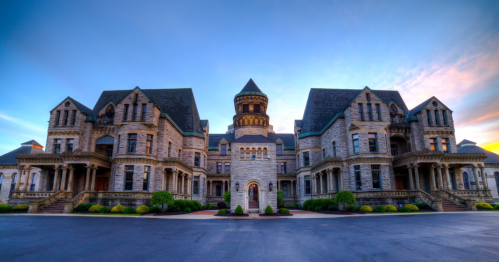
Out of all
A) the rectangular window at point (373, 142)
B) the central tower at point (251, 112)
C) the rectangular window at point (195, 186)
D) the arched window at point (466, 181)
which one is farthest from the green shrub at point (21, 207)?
the arched window at point (466, 181)

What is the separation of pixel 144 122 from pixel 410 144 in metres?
34.7

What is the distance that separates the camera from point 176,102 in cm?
4309

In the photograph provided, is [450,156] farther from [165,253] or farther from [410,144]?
[165,253]

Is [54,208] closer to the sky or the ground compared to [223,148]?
closer to the ground

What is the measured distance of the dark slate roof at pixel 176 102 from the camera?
40375mm

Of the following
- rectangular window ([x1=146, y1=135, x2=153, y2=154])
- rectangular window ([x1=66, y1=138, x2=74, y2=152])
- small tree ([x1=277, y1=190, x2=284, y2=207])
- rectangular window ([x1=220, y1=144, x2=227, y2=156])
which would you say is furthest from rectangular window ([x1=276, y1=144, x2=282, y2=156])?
rectangular window ([x1=66, y1=138, x2=74, y2=152])

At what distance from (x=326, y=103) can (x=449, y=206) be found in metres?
22.4

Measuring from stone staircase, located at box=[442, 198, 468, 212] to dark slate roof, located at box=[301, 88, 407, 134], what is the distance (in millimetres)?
17270

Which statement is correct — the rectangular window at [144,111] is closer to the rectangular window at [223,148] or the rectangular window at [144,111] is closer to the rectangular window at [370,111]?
the rectangular window at [223,148]

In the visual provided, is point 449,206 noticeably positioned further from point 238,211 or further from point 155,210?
point 155,210

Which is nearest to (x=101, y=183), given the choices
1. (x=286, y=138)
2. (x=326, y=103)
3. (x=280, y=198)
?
(x=280, y=198)

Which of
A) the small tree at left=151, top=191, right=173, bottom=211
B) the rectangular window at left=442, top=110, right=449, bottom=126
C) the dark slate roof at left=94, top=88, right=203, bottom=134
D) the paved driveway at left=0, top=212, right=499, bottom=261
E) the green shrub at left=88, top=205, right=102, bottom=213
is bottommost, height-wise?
the green shrub at left=88, top=205, right=102, bottom=213

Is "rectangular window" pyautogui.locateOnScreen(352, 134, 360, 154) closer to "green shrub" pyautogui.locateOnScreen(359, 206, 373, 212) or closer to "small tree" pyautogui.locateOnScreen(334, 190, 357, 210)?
"small tree" pyautogui.locateOnScreen(334, 190, 357, 210)

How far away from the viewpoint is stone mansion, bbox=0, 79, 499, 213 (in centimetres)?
2759
